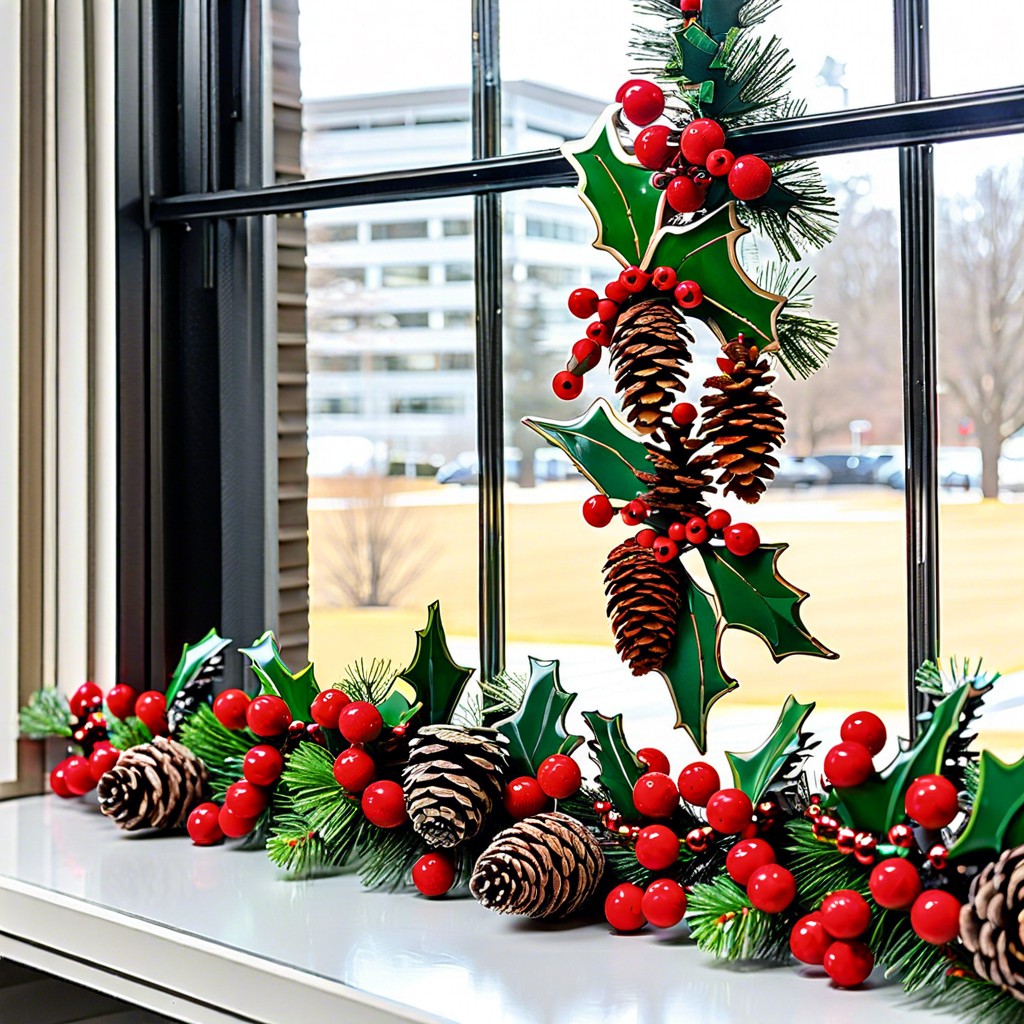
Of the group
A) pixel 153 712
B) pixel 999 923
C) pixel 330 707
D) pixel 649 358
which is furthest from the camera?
pixel 153 712

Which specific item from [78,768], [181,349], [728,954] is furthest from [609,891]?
[181,349]

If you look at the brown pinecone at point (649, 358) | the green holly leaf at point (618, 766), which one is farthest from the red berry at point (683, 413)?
the green holly leaf at point (618, 766)

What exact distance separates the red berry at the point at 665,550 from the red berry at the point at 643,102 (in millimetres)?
298

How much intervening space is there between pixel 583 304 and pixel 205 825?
54 cm

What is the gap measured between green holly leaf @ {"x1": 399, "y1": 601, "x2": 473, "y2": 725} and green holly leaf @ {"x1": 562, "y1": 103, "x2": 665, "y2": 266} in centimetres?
31

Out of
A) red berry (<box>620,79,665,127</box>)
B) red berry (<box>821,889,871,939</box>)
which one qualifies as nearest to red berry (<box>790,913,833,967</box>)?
red berry (<box>821,889,871,939</box>)

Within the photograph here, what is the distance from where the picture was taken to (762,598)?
915 millimetres

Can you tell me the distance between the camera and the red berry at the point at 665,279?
0.92m

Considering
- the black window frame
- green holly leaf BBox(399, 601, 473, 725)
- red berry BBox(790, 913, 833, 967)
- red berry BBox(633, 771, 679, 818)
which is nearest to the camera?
red berry BBox(790, 913, 833, 967)

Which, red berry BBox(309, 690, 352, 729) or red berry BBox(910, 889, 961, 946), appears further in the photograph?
red berry BBox(309, 690, 352, 729)

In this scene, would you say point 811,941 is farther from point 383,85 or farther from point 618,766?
point 383,85

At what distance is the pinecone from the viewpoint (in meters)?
0.92

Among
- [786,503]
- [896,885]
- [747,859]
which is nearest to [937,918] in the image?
[896,885]

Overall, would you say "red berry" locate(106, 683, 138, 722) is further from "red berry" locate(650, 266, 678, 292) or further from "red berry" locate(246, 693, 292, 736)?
"red berry" locate(650, 266, 678, 292)
